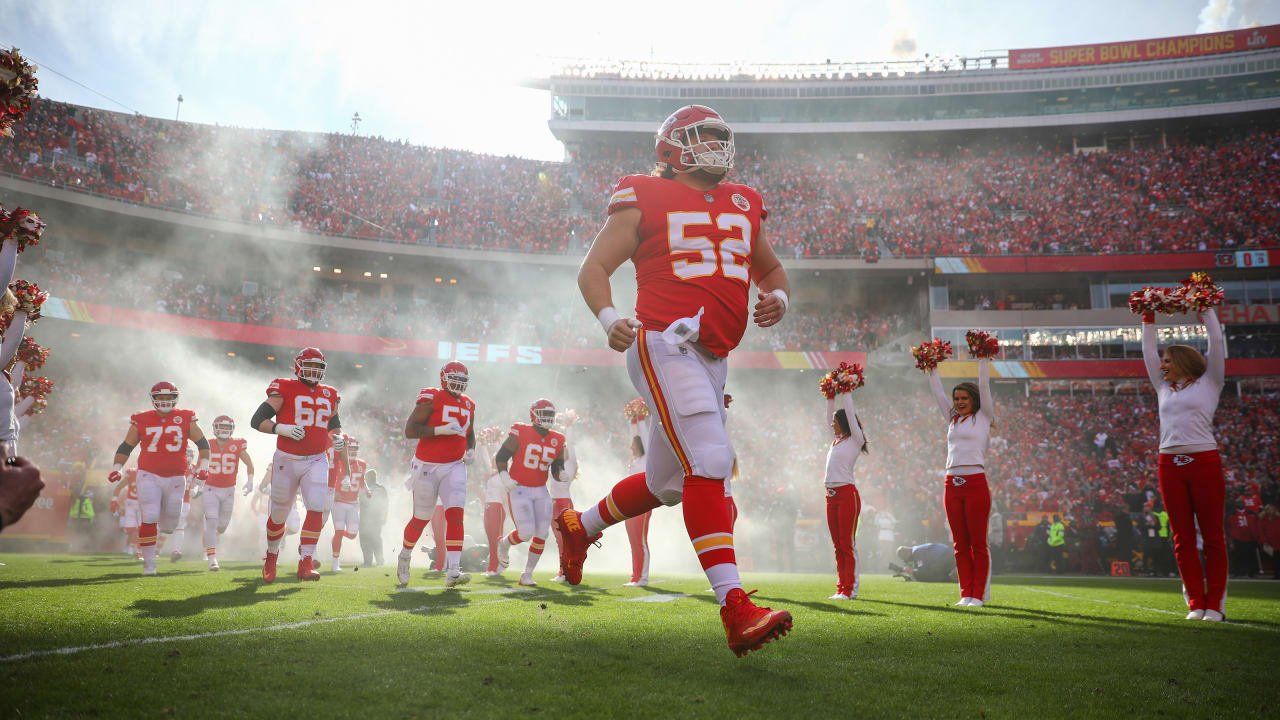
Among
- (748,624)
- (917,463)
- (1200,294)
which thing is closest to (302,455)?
(748,624)

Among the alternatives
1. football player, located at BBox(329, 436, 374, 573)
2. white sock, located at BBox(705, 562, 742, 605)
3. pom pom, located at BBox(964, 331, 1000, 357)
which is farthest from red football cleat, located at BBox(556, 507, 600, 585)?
football player, located at BBox(329, 436, 374, 573)

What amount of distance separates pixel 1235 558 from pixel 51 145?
38.8 meters

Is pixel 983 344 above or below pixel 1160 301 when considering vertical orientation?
below

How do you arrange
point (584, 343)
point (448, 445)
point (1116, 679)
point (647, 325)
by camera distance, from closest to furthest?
point (1116, 679)
point (647, 325)
point (448, 445)
point (584, 343)

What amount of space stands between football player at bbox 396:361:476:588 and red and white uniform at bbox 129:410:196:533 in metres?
3.76

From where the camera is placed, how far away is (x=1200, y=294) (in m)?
6.56

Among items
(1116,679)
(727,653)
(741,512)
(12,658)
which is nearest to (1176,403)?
(1116,679)

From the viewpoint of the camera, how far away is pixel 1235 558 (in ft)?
55.5

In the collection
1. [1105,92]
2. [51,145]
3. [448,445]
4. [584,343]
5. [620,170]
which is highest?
[1105,92]

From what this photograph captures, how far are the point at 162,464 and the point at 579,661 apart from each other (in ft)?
29.6

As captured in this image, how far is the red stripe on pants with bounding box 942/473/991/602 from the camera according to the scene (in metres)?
7.62

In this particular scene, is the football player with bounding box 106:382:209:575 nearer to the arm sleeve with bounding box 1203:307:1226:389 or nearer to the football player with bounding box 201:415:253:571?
the football player with bounding box 201:415:253:571

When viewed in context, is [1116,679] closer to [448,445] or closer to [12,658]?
[12,658]

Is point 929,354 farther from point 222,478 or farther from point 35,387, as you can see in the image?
point 222,478
